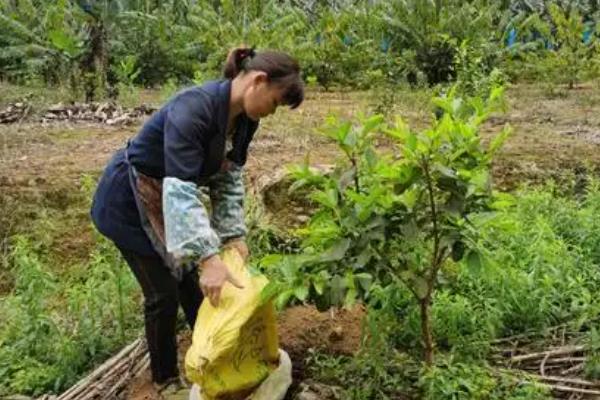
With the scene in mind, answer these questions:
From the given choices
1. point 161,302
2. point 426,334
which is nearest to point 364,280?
point 426,334

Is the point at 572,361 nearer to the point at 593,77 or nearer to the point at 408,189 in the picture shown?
the point at 408,189

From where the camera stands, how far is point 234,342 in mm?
2711

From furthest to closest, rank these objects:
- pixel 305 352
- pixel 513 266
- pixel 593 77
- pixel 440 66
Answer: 1. pixel 440 66
2. pixel 593 77
3. pixel 513 266
4. pixel 305 352

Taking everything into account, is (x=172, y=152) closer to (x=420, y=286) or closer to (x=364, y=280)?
(x=364, y=280)

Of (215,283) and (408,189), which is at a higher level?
(408,189)

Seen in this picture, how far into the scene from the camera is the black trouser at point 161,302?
3.01 metres

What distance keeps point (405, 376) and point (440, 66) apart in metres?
9.09

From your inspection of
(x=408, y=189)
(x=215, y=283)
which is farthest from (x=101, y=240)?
(x=408, y=189)

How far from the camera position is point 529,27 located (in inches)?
488

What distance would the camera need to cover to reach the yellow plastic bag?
106 inches

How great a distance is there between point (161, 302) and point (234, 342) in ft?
1.51

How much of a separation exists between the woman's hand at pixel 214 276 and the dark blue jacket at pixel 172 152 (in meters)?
0.26

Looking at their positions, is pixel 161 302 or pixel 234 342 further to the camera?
pixel 161 302

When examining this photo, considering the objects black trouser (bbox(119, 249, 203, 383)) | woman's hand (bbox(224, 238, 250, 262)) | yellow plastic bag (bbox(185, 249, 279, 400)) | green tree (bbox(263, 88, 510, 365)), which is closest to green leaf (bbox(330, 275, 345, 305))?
green tree (bbox(263, 88, 510, 365))
